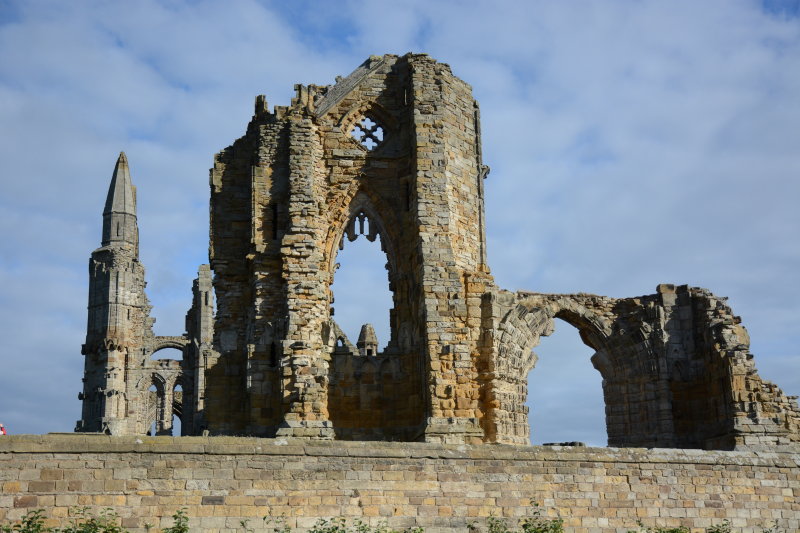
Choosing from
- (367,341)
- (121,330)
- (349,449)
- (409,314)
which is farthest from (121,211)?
(349,449)

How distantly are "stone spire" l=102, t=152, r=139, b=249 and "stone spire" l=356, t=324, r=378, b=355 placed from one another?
69.1 feet

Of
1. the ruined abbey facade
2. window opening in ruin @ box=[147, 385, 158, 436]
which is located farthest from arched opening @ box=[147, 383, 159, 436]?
the ruined abbey facade

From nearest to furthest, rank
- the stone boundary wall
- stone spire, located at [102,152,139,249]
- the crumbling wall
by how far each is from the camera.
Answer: the stone boundary wall → the crumbling wall → stone spire, located at [102,152,139,249]

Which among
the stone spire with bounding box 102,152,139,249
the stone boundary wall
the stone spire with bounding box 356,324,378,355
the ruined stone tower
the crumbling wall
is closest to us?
the stone boundary wall

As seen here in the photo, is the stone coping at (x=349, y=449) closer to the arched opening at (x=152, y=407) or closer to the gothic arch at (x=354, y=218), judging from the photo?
the gothic arch at (x=354, y=218)

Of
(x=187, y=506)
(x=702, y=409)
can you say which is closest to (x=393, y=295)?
(x=702, y=409)

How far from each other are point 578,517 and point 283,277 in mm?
8368

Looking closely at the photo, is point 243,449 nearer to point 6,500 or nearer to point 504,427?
point 6,500

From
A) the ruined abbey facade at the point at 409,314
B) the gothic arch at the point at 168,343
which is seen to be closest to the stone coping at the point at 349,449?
the ruined abbey facade at the point at 409,314

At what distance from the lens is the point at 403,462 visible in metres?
14.2

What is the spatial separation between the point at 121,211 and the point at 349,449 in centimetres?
2977

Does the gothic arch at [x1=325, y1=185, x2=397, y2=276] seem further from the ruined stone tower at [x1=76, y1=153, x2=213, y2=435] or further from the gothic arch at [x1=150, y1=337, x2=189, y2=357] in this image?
the gothic arch at [x1=150, y1=337, x2=189, y2=357]

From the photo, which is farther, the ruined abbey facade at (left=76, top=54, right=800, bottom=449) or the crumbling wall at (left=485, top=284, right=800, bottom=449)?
the crumbling wall at (left=485, top=284, right=800, bottom=449)

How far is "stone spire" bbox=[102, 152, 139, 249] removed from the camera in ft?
135
